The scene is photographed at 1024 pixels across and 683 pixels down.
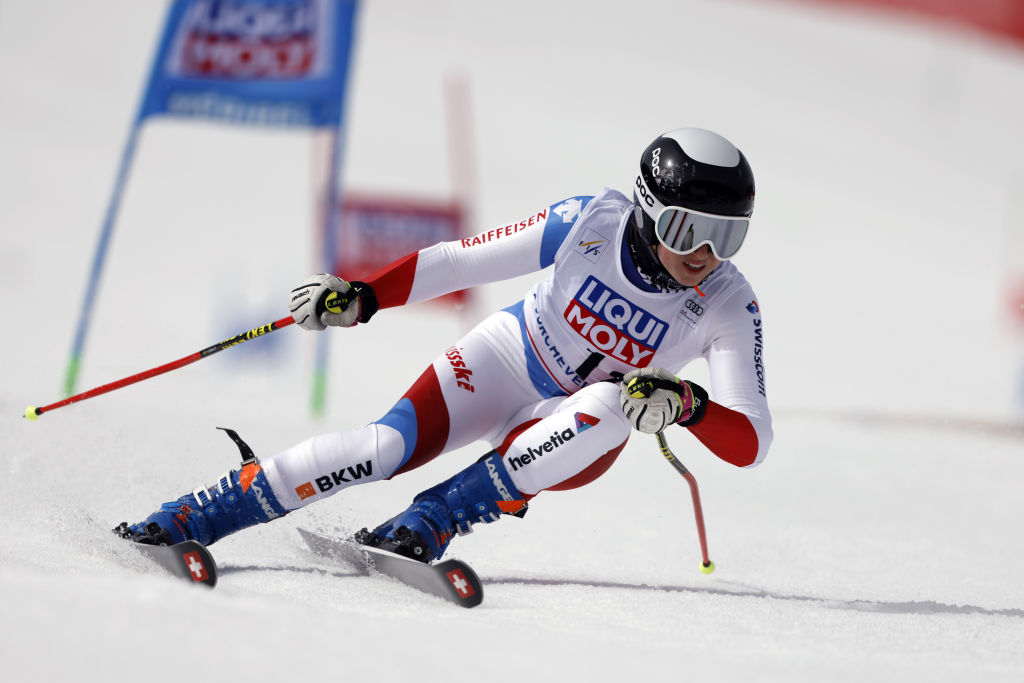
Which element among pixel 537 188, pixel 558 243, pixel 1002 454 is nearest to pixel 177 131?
pixel 537 188

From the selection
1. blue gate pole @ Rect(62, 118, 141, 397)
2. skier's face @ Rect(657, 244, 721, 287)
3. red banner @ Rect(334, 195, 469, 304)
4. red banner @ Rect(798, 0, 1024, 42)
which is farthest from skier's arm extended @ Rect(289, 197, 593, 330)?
red banner @ Rect(798, 0, 1024, 42)

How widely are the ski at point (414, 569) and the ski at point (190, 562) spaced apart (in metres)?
0.51

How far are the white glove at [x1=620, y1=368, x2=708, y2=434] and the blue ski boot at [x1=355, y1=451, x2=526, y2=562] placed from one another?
1.65 ft

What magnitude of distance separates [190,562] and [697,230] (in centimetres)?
166

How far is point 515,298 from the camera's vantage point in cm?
1334

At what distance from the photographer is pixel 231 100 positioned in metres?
6.61

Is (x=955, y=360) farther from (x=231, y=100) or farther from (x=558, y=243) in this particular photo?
(x=558, y=243)

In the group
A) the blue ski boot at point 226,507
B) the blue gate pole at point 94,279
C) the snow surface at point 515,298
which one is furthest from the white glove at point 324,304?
the blue gate pole at point 94,279

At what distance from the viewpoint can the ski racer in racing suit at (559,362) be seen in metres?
3.14

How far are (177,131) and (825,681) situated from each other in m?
17.5

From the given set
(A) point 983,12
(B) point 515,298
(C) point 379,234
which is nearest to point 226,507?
(C) point 379,234

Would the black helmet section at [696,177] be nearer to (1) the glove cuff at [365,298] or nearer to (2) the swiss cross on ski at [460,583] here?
(1) the glove cuff at [365,298]

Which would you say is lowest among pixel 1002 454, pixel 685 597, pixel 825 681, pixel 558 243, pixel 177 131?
pixel 177 131

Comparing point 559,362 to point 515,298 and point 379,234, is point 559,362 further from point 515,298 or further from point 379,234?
point 515,298
